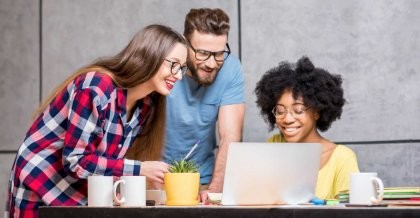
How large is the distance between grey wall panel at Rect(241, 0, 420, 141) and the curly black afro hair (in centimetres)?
61

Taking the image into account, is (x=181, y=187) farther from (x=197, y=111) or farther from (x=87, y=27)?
(x=87, y=27)

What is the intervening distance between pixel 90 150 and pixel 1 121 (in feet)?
7.26

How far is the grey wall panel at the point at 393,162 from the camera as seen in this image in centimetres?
366

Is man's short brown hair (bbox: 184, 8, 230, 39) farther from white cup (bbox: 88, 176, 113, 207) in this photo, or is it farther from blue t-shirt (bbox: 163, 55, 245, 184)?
white cup (bbox: 88, 176, 113, 207)

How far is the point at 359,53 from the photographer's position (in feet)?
12.3

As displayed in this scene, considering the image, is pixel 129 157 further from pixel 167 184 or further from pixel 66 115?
pixel 167 184

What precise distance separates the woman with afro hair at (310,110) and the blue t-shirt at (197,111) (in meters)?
0.22

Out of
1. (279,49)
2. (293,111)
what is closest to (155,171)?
(293,111)

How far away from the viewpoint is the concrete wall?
145 inches

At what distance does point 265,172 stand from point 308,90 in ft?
3.20

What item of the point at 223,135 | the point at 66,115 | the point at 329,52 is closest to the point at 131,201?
the point at 66,115

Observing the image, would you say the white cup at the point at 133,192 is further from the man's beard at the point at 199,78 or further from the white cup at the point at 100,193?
the man's beard at the point at 199,78

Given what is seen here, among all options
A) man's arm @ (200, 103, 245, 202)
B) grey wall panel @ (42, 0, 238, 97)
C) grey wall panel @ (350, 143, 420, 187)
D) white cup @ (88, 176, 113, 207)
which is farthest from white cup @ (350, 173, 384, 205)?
grey wall panel @ (42, 0, 238, 97)

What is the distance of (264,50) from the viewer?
3.91 metres
